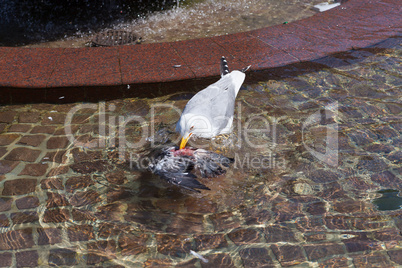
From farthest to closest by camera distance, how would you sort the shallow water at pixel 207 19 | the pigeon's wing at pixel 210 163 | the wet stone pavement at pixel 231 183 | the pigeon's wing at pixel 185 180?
1. the shallow water at pixel 207 19
2. the pigeon's wing at pixel 210 163
3. the pigeon's wing at pixel 185 180
4. the wet stone pavement at pixel 231 183

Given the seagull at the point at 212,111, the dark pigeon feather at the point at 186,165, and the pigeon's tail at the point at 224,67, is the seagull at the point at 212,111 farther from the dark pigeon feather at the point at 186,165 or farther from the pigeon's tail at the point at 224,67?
the dark pigeon feather at the point at 186,165

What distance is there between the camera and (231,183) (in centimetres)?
332

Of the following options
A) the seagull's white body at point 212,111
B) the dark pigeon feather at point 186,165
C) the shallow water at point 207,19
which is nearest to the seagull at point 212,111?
the seagull's white body at point 212,111

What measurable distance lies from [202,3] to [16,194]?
561 centimetres

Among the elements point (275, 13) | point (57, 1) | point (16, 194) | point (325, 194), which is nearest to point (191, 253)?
point (325, 194)

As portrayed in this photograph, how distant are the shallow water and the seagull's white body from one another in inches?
100

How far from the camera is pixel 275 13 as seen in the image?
7105mm

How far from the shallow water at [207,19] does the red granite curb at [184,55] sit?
4.51 feet

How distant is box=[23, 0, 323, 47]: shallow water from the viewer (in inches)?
248

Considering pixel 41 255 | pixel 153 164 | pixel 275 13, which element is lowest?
pixel 41 255

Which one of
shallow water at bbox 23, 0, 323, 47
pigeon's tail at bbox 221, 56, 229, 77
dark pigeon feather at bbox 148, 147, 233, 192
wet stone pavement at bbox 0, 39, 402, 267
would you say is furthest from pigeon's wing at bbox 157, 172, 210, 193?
shallow water at bbox 23, 0, 323, 47

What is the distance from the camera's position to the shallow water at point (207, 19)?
20.7ft

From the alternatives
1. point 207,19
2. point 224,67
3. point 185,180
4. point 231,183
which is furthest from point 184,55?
point 207,19

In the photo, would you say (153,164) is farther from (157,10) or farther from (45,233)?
(157,10)
